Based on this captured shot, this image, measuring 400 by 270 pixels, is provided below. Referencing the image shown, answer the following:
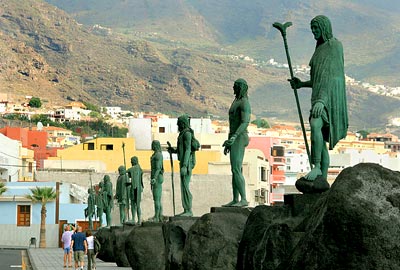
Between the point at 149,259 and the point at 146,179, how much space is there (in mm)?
55189

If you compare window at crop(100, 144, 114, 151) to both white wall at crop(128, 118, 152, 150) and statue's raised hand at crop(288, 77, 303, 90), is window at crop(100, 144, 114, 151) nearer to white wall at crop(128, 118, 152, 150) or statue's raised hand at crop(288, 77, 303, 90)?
white wall at crop(128, 118, 152, 150)

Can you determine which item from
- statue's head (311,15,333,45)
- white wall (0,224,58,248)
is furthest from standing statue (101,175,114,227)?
statue's head (311,15,333,45)

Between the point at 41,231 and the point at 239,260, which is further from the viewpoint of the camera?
the point at 41,231

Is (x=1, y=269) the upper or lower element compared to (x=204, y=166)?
lower

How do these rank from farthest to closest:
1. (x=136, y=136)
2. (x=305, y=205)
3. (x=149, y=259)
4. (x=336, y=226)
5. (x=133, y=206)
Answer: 1. (x=136, y=136)
2. (x=133, y=206)
3. (x=149, y=259)
4. (x=305, y=205)
5. (x=336, y=226)

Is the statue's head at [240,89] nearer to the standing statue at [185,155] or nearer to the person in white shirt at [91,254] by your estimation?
the standing statue at [185,155]

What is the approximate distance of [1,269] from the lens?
3738 centimetres

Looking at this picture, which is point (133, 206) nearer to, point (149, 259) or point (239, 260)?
point (149, 259)

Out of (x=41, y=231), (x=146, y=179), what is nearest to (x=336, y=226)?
Result: (x=41, y=231)

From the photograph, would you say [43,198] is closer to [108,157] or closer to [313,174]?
[108,157]

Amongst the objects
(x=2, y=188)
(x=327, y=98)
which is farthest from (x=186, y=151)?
(x=2, y=188)

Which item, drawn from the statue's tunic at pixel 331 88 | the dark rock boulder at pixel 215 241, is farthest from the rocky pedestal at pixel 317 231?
the statue's tunic at pixel 331 88

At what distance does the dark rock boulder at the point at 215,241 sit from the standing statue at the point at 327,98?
232 cm

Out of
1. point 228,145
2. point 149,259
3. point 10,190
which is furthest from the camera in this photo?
point 10,190
